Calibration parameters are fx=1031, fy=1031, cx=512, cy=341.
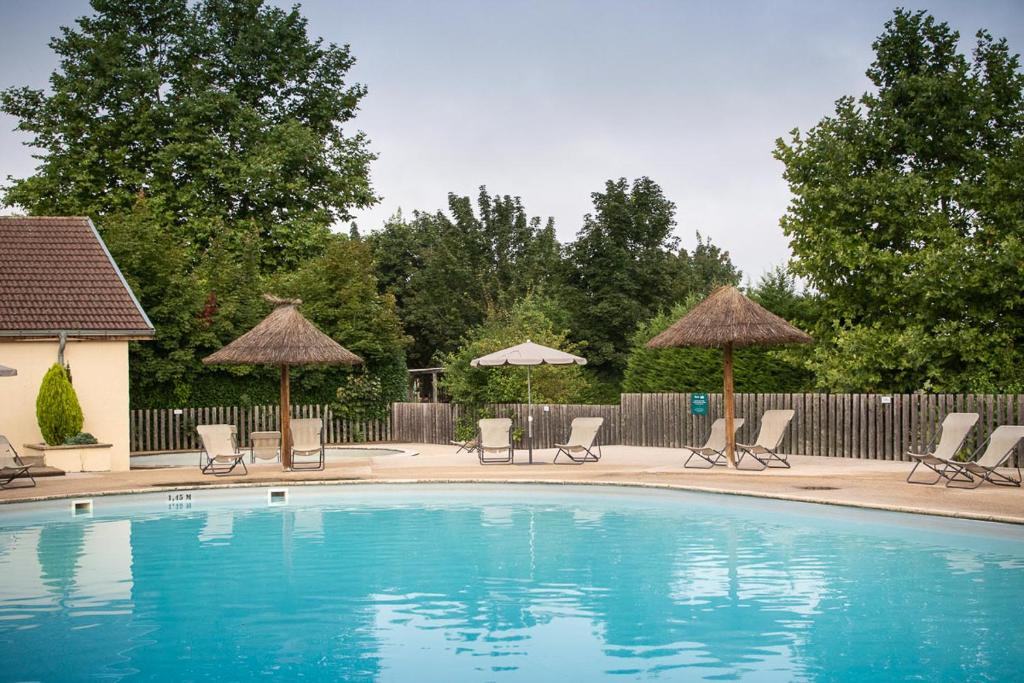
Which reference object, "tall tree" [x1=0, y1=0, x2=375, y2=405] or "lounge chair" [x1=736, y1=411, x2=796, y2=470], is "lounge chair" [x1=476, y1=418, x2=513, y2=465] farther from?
"tall tree" [x1=0, y1=0, x2=375, y2=405]

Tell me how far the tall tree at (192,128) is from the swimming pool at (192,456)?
29.9ft

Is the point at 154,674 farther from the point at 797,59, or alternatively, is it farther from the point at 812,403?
the point at 797,59

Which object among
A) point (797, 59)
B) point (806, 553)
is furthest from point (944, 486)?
point (797, 59)

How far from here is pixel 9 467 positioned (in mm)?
14789

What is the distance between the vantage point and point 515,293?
3431 cm

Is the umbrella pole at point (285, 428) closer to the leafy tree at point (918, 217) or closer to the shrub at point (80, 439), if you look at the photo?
the shrub at point (80, 439)

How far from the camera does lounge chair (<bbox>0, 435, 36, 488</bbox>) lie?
14.8m

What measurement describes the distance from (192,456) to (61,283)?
15.0ft

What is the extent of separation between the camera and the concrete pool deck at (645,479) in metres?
12.1

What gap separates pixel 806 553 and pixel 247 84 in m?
27.3

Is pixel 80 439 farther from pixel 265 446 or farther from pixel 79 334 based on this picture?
pixel 265 446

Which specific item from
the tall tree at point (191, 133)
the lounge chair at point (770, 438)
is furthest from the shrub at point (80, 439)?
the lounge chair at point (770, 438)

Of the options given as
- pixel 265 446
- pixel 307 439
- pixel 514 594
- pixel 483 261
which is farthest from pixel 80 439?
pixel 483 261

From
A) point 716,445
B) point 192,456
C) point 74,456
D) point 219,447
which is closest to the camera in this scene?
point 219,447
